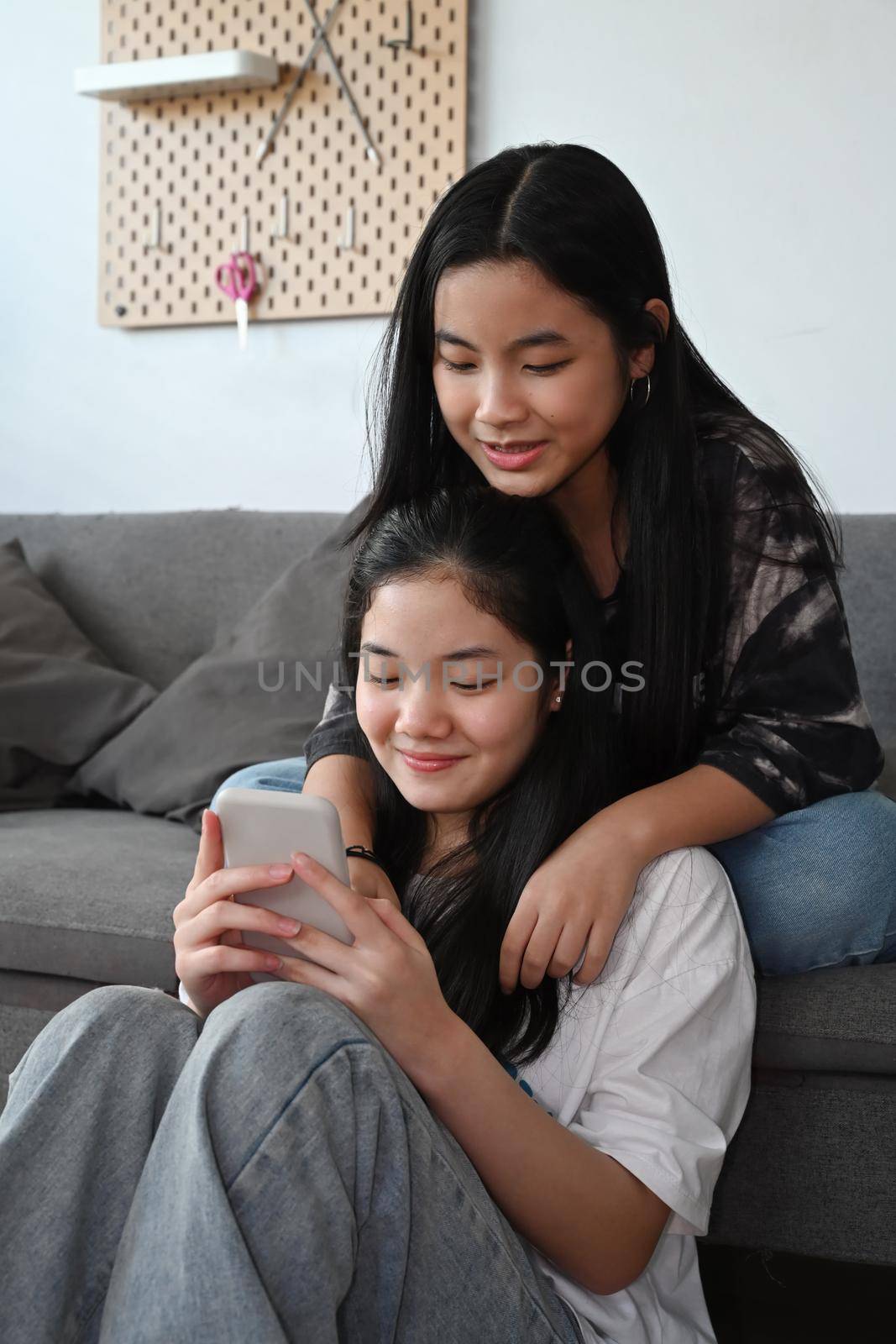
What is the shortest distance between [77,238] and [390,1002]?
2.02 metres

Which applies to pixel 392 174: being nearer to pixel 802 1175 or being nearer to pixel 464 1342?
pixel 802 1175

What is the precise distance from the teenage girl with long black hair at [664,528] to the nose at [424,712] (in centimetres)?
12

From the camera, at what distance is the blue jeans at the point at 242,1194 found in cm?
72

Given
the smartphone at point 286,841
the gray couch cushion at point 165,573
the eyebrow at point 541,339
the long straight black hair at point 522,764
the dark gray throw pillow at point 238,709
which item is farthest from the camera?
the gray couch cushion at point 165,573

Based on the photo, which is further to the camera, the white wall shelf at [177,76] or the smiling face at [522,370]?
the white wall shelf at [177,76]

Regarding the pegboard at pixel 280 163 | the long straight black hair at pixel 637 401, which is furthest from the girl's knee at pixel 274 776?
the pegboard at pixel 280 163

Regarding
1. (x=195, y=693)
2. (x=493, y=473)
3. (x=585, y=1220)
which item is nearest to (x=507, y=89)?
(x=195, y=693)

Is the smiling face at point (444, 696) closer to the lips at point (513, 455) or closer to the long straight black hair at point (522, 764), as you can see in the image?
the long straight black hair at point (522, 764)

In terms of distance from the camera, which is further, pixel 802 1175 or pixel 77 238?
pixel 77 238

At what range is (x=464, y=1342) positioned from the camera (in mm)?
804

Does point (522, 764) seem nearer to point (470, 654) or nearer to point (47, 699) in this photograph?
point (470, 654)

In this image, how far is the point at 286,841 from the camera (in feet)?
2.87

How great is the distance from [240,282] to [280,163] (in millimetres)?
202

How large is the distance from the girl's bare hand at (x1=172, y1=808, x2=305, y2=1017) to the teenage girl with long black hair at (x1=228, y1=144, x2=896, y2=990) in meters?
0.18
